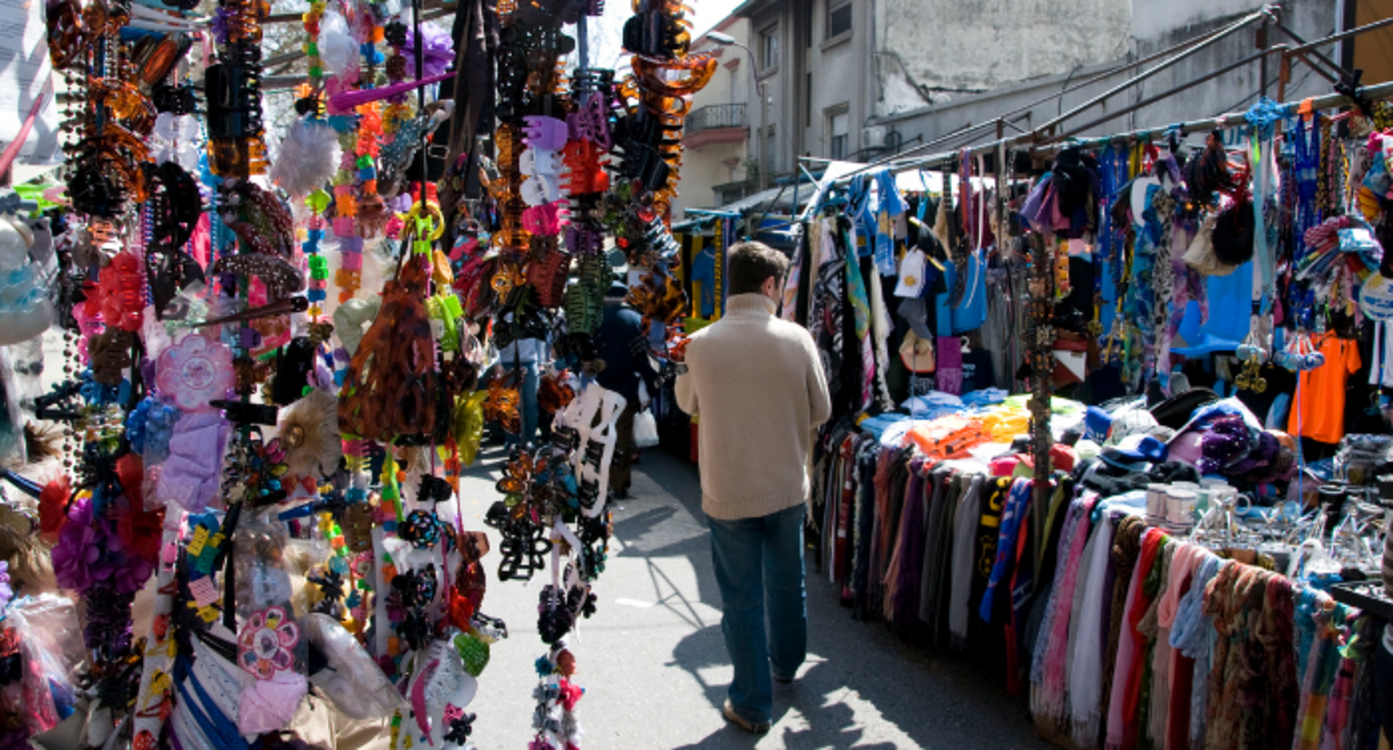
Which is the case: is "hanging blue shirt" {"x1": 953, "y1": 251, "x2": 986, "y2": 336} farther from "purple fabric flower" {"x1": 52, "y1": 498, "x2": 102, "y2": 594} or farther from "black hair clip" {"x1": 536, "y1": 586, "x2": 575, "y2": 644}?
"purple fabric flower" {"x1": 52, "y1": 498, "x2": 102, "y2": 594}

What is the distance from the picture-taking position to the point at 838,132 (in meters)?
17.2

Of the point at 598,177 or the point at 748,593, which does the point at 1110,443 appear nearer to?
the point at 748,593

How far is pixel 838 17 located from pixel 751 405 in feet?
51.9

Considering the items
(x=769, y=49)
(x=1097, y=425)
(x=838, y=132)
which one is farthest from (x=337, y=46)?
(x=769, y=49)

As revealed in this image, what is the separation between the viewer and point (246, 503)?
76.4 inches

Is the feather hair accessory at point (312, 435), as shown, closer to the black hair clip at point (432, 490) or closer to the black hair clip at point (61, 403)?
the black hair clip at point (432, 490)

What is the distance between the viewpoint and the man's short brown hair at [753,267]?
9.59 feet

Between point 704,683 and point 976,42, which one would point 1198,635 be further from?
point 976,42

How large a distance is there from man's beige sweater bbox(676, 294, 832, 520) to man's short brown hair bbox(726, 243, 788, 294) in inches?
1.5

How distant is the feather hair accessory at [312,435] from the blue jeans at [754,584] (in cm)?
133

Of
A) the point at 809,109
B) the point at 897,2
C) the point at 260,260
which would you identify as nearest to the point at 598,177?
the point at 260,260

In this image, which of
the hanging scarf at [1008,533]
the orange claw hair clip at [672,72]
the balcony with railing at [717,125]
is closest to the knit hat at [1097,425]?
the hanging scarf at [1008,533]

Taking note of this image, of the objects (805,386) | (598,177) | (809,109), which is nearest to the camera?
(598,177)

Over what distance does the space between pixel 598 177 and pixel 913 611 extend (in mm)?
2551
